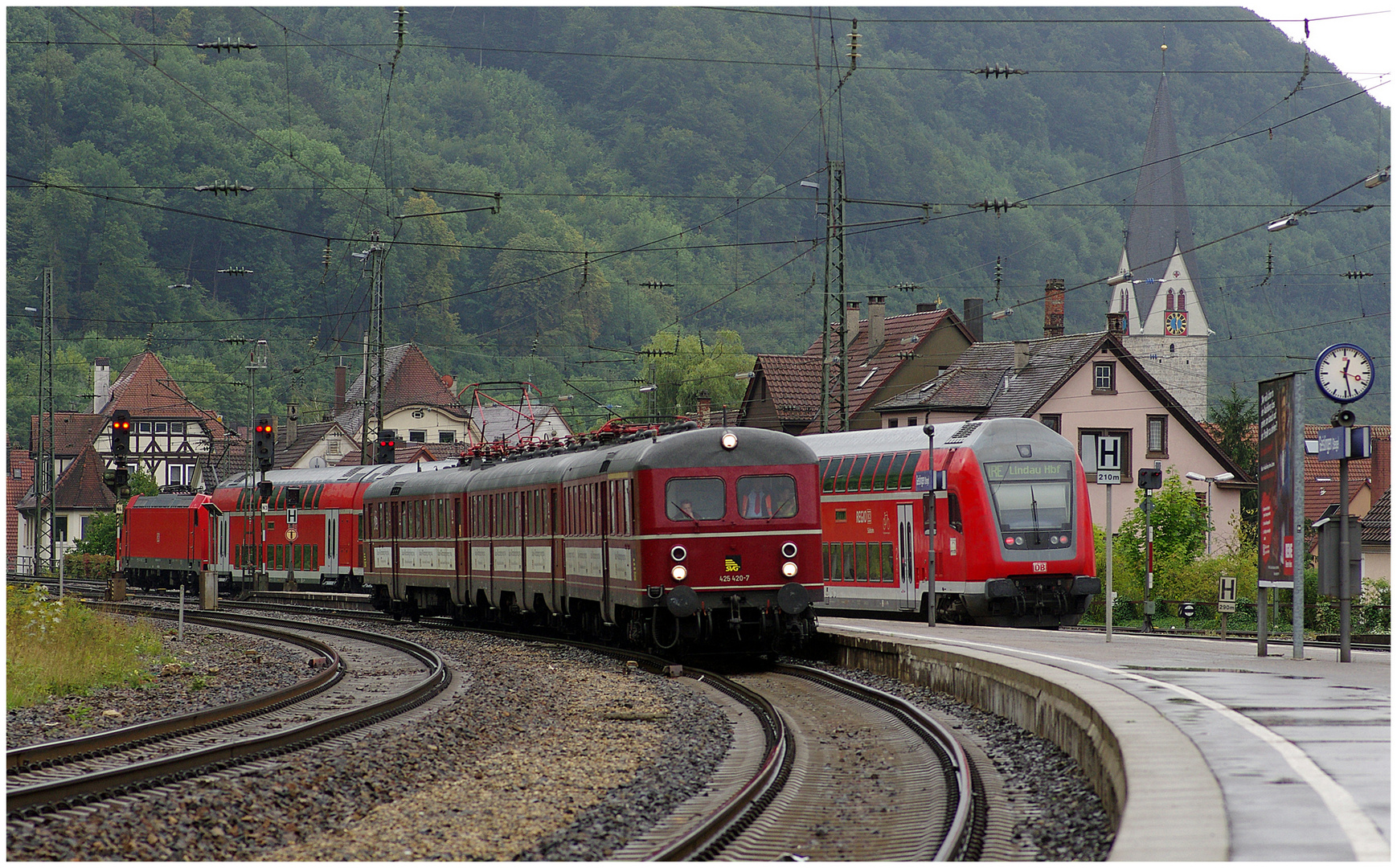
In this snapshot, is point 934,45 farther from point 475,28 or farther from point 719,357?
point 719,357

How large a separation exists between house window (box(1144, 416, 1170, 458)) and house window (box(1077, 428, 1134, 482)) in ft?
2.64

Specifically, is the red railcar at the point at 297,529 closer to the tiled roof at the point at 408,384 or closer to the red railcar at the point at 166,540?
the red railcar at the point at 166,540

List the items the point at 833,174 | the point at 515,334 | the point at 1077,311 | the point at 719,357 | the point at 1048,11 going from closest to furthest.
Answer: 1. the point at 833,174
2. the point at 719,357
3. the point at 515,334
4. the point at 1077,311
5. the point at 1048,11

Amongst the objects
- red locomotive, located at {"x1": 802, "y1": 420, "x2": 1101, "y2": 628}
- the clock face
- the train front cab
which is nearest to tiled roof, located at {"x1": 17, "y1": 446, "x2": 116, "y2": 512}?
red locomotive, located at {"x1": 802, "y1": 420, "x2": 1101, "y2": 628}

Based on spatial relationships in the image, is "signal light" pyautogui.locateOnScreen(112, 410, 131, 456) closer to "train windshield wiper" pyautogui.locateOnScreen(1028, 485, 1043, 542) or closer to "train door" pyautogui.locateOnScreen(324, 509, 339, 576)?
"train door" pyautogui.locateOnScreen(324, 509, 339, 576)

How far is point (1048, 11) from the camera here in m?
152

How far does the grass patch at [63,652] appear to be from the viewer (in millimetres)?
17750

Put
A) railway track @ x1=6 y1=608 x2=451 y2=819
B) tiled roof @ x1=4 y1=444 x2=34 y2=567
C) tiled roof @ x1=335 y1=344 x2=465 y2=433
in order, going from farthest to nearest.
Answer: tiled roof @ x1=335 y1=344 x2=465 y2=433 → tiled roof @ x1=4 y1=444 x2=34 y2=567 → railway track @ x1=6 y1=608 x2=451 y2=819

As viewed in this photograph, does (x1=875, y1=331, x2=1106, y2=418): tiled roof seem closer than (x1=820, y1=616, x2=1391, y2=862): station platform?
No

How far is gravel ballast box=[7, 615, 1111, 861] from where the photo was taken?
31.3 feet

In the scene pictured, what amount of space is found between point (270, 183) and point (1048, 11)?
288 ft

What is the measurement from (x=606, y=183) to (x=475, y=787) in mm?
100734

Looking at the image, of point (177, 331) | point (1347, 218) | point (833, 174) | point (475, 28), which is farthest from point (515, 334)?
point (833, 174)

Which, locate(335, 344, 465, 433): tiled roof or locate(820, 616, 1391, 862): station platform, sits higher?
locate(335, 344, 465, 433): tiled roof
